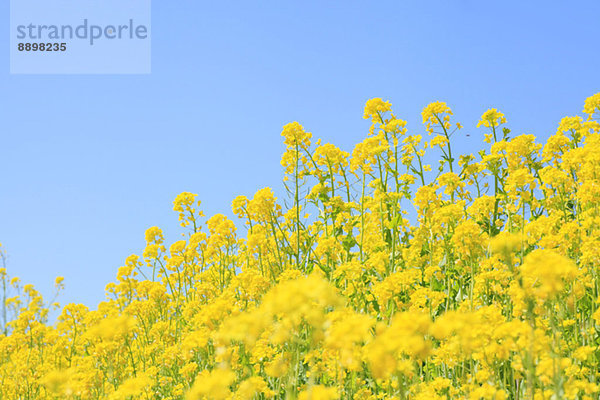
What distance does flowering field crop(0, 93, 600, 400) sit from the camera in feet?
8.11

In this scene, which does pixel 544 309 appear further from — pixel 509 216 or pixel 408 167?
pixel 408 167

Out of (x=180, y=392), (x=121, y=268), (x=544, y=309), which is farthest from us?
(x=121, y=268)

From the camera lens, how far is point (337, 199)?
17.8 feet

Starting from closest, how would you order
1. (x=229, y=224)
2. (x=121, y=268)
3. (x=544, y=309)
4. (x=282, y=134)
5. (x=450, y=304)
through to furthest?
(x=544, y=309)
(x=450, y=304)
(x=282, y=134)
(x=229, y=224)
(x=121, y=268)

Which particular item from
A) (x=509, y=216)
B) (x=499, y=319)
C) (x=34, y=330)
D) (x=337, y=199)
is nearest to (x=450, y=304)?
(x=509, y=216)

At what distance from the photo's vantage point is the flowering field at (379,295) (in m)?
2.47

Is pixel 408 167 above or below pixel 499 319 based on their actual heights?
above

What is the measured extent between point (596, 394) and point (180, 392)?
2426 mm

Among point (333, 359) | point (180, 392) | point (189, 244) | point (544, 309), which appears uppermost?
point (189, 244)

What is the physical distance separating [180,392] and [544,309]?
233cm

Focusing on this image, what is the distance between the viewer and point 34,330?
6680 mm

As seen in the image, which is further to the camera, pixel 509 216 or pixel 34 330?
pixel 34 330

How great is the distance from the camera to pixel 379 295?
3.61m

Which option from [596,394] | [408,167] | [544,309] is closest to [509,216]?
[408,167]
